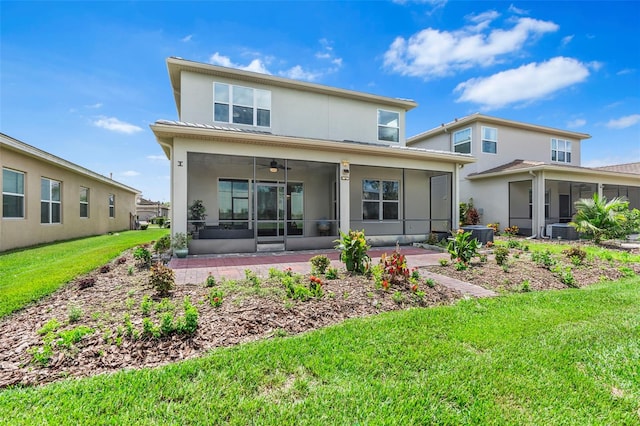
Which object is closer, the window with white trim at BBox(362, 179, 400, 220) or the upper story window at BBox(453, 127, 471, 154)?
the window with white trim at BBox(362, 179, 400, 220)

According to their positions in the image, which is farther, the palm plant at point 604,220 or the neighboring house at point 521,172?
the neighboring house at point 521,172

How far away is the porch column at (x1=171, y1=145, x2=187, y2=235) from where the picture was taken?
822 centimetres

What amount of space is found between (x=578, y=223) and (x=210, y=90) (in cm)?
1566

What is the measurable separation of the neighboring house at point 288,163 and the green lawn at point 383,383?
639 cm

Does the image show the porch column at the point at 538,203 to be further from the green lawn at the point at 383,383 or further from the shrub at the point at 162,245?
the shrub at the point at 162,245

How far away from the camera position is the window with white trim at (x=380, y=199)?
13227 mm

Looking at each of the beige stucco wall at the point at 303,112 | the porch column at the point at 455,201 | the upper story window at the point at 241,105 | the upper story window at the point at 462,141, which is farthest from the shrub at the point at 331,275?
the upper story window at the point at 462,141

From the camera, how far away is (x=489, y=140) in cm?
1684

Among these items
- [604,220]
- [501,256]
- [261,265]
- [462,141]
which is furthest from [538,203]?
[261,265]

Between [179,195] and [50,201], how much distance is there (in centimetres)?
817

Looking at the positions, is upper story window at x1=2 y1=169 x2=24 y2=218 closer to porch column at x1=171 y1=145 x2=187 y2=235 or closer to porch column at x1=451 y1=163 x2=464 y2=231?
porch column at x1=171 y1=145 x2=187 y2=235

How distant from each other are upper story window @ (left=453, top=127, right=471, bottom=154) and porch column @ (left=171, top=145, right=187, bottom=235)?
598 inches

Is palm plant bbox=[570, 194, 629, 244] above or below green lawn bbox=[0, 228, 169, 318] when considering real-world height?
above

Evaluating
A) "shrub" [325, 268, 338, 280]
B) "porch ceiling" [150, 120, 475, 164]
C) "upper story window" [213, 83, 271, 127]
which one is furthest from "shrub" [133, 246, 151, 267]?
"upper story window" [213, 83, 271, 127]
